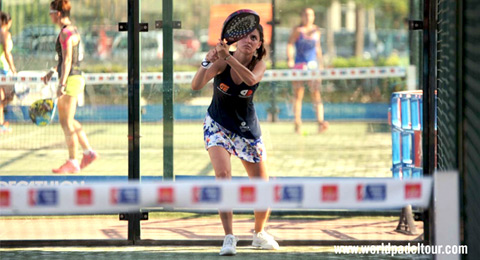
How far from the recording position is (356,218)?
838 cm

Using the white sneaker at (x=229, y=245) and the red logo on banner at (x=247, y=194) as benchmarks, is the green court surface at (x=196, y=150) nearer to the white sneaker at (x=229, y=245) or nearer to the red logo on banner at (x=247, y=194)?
the white sneaker at (x=229, y=245)

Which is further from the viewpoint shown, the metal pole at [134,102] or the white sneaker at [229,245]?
the metal pole at [134,102]

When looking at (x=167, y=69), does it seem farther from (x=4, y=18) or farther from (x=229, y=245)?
(x=229, y=245)

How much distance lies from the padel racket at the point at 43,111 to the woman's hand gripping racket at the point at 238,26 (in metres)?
1.81

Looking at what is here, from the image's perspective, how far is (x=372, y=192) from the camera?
4.34 m

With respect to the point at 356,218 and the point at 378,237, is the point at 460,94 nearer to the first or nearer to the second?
the point at 378,237

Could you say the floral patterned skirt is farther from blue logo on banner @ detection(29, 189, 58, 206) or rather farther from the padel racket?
blue logo on banner @ detection(29, 189, 58, 206)

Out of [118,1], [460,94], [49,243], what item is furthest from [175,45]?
[460,94]

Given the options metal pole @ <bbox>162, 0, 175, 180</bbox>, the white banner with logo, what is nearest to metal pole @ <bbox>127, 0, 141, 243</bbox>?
metal pole @ <bbox>162, 0, 175, 180</bbox>

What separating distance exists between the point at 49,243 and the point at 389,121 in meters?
3.00

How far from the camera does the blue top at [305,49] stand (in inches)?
344

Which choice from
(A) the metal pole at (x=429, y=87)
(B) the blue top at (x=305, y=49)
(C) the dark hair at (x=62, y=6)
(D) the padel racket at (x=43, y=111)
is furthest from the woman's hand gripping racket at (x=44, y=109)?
(A) the metal pole at (x=429, y=87)

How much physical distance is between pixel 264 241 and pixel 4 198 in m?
3.25

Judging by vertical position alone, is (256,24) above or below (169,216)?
above
